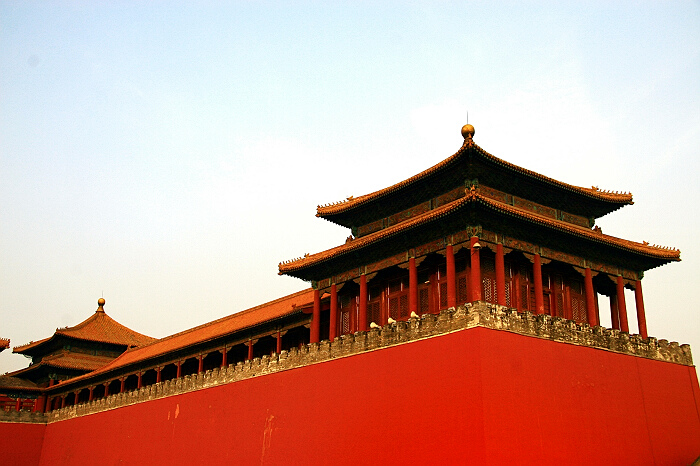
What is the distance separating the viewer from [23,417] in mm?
33875

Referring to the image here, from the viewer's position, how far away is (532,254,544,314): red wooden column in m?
19.2

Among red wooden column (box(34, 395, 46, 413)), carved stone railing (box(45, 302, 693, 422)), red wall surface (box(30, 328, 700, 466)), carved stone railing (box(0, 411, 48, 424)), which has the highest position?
red wooden column (box(34, 395, 46, 413))

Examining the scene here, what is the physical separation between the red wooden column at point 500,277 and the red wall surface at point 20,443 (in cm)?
2445

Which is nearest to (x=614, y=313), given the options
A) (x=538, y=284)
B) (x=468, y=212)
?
(x=538, y=284)

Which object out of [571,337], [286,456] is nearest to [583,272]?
[571,337]

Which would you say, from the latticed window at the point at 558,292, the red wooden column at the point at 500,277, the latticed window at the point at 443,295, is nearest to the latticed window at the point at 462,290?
the latticed window at the point at 443,295

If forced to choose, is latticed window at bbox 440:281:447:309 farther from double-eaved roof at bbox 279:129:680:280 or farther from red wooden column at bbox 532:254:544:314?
red wooden column at bbox 532:254:544:314

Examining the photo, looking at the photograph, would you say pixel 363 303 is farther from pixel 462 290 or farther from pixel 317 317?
pixel 462 290

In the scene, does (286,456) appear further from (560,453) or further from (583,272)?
(583,272)

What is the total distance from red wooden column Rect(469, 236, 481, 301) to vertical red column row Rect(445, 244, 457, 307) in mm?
445

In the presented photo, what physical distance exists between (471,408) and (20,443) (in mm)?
25040

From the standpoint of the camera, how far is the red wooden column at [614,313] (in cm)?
2176

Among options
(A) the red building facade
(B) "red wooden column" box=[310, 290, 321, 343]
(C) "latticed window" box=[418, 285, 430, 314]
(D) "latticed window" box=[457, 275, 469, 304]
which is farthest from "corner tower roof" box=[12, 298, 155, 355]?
(D) "latticed window" box=[457, 275, 469, 304]

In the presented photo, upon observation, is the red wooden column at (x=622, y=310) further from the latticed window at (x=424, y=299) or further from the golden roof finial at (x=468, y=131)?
the golden roof finial at (x=468, y=131)
